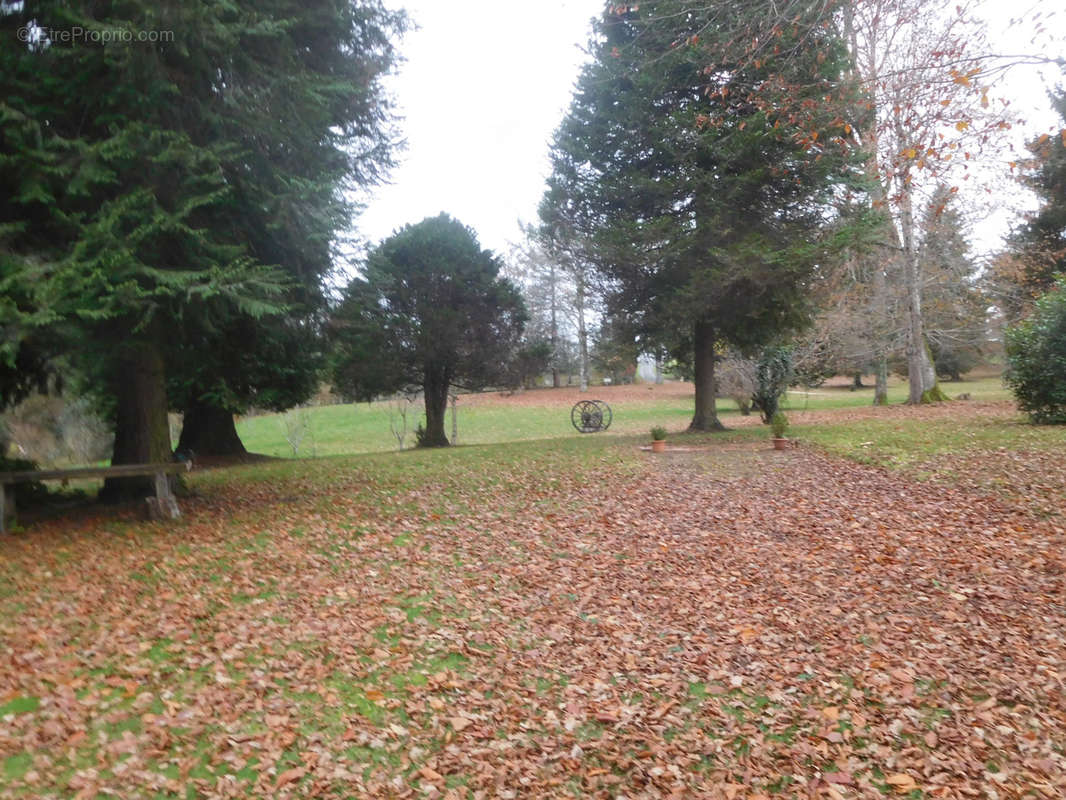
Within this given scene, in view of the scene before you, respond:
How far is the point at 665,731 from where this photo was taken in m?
4.24

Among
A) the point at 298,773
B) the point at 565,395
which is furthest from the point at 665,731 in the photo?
the point at 565,395

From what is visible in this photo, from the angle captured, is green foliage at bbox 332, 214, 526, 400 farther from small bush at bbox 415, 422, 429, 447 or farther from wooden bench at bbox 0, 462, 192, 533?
wooden bench at bbox 0, 462, 192, 533

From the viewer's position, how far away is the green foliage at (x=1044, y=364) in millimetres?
14133

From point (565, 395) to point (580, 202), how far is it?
97.7 ft

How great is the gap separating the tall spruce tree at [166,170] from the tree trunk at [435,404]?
11184 mm

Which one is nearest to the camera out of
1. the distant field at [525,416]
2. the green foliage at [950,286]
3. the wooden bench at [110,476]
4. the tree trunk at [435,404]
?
the wooden bench at [110,476]

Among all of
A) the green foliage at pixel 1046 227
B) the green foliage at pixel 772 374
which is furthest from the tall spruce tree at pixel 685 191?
the green foliage at pixel 1046 227

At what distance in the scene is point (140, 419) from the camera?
33.7ft

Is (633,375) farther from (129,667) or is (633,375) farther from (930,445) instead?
(129,667)

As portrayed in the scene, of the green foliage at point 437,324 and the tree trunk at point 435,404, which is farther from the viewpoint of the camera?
the tree trunk at point 435,404

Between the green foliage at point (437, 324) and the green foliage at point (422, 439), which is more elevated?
the green foliage at point (437, 324)

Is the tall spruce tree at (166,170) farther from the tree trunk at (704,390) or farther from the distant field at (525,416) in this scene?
the distant field at (525,416)

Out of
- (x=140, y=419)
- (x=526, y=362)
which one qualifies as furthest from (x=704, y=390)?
(x=140, y=419)

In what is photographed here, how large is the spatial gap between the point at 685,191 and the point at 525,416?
21325mm
